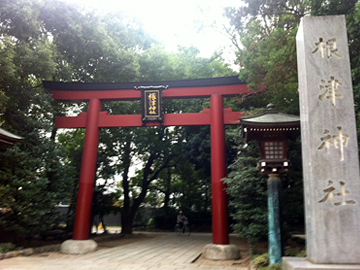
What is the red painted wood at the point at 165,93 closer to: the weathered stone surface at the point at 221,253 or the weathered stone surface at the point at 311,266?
the weathered stone surface at the point at 221,253

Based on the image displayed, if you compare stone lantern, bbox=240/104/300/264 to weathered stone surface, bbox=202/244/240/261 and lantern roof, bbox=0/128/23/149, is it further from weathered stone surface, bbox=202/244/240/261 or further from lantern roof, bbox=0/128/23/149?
lantern roof, bbox=0/128/23/149

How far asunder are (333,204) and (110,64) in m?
10.1

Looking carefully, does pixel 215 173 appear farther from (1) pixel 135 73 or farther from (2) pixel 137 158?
(2) pixel 137 158

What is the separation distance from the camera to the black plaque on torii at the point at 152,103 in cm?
925

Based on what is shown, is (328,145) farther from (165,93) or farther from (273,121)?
(165,93)

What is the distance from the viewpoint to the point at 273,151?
577 centimetres

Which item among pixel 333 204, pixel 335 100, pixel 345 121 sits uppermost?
pixel 335 100

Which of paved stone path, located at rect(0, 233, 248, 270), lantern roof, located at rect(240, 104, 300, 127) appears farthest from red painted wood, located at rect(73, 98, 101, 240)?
lantern roof, located at rect(240, 104, 300, 127)

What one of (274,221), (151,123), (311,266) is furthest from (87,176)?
(311,266)

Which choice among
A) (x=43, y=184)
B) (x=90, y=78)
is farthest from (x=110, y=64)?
(x=43, y=184)

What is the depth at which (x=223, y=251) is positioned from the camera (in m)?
7.64

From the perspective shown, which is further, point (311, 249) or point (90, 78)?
point (90, 78)

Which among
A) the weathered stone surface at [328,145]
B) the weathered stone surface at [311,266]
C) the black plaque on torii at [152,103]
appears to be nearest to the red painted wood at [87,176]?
the black plaque on torii at [152,103]

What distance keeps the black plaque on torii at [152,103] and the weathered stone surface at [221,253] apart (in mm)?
4026
